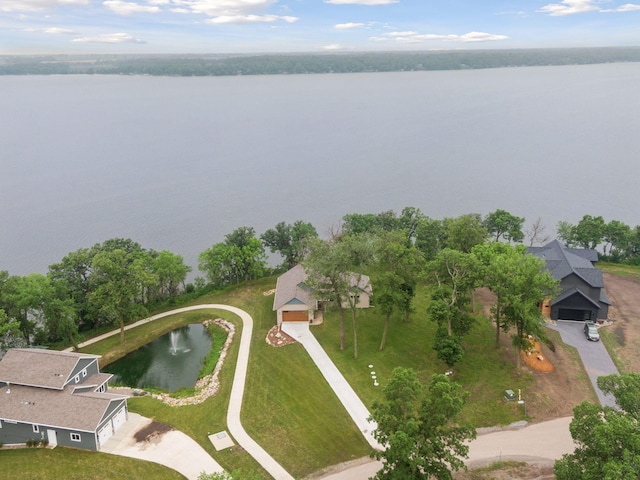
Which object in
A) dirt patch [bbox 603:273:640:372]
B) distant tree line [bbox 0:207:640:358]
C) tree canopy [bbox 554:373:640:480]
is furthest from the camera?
dirt patch [bbox 603:273:640:372]

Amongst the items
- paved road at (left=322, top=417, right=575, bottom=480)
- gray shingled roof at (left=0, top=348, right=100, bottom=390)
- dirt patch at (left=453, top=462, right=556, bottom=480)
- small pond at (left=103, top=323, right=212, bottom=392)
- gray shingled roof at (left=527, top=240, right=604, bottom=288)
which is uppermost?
gray shingled roof at (left=527, top=240, right=604, bottom=288)

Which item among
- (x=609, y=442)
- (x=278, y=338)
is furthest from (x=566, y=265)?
(x=609, y=442)

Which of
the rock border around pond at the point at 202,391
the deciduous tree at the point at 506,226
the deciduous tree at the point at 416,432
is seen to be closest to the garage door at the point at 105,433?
the rock border around pond at the point at 202,391

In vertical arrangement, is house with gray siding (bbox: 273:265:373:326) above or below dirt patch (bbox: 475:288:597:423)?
above

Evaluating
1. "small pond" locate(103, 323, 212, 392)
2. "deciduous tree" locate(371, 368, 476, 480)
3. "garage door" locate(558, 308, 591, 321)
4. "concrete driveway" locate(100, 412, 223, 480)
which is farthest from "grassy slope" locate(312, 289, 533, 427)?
"concrete driveway" locate(100, 412, 223, 480)

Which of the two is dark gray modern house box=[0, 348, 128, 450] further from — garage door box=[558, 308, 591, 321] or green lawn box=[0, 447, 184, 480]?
garage door box=[558, 308, 591, 321]

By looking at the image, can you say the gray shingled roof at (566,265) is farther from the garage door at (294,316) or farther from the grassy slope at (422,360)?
the garage door at (294,316)

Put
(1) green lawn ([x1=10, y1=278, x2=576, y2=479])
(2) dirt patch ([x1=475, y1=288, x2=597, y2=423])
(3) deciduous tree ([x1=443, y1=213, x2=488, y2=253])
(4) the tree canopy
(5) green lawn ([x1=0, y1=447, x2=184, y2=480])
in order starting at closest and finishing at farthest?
1. (4) the tree canopy
2. (5) green lawn ([x1=0, y1=447, x2=184, y2=480])
3. (1) green lawn ([x1=10, y1=278, x2=576, y2=479])
4. (2) dirt patch ([x1=475, y1=288, x2=597, y2=423])
5. (3) deciduous tree ([x1=443, y1=213, x2=488, y2=253])
